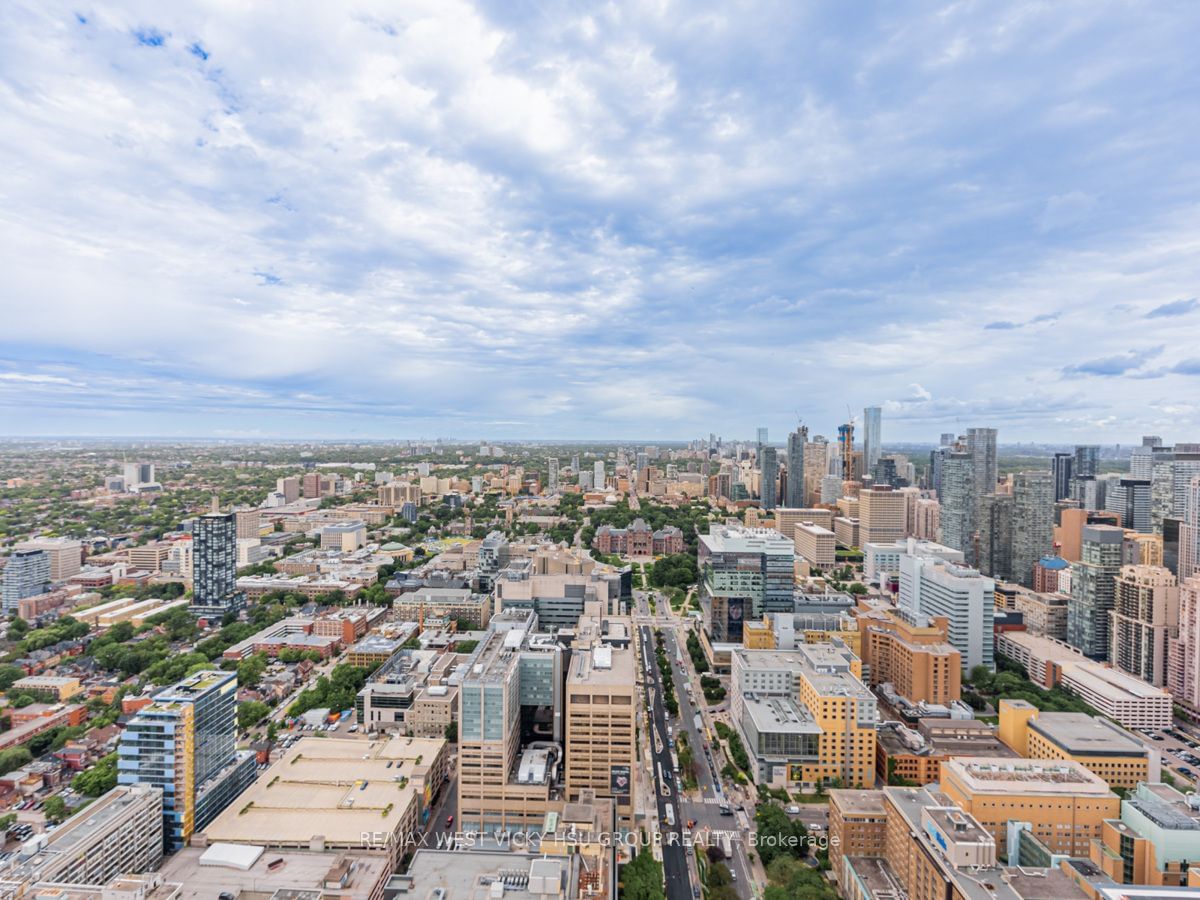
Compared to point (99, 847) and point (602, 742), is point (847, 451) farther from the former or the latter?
point (99, 847)

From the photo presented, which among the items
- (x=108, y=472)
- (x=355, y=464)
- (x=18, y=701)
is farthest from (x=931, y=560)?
(x=355, y=464)

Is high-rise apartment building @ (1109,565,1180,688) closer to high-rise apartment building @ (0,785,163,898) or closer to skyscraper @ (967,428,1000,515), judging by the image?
skyscraper @ (967,428,1000,515)

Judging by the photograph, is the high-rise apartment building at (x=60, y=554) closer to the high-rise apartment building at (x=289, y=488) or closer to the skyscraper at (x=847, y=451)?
the high-rise apartment building at (x=289, y=488)

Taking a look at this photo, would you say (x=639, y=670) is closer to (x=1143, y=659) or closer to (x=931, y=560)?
(x=931, y=560)

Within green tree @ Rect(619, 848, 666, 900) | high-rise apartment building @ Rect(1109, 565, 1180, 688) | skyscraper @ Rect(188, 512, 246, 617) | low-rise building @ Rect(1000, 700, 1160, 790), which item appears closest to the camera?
green tree @ Rect(619, 848, 666, 900)

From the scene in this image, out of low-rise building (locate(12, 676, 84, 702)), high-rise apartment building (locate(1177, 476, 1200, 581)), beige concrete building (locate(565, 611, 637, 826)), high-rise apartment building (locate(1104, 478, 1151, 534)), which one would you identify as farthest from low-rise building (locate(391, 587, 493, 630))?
high-rise apartment building (locate(1104, 478, 1151, 534))
